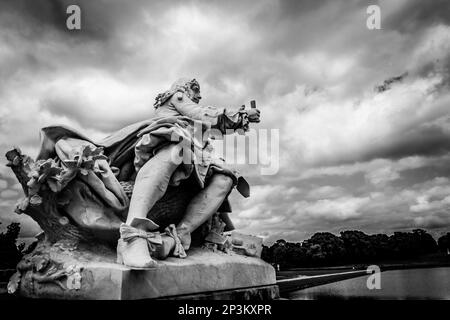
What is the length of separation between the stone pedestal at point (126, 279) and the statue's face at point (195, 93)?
98.4 inches

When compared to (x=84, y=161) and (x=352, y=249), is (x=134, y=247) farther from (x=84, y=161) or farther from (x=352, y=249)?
(x=352, y=249)

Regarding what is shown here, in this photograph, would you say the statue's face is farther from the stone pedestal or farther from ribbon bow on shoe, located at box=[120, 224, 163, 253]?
ribbon bow on shoe, located at box=[120, 224, 163, 253]

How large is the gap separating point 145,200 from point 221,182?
4.37 feet

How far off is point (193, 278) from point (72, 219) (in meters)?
1.39

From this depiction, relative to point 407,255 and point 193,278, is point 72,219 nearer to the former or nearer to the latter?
point 193,278

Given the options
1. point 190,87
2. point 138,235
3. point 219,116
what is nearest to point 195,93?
point 190,87

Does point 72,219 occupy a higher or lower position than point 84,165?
lower

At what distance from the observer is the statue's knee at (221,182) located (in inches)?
184

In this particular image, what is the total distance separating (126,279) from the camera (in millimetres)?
2910

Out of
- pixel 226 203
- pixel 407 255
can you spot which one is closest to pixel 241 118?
pixel 226 203

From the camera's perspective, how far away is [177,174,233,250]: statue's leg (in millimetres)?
4391

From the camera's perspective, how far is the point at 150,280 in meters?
3.12

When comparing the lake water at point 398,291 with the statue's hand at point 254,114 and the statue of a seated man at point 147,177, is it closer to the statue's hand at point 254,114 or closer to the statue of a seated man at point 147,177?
the statue of a seated man at point 147,177

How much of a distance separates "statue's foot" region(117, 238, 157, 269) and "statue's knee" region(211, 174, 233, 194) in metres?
1.60
